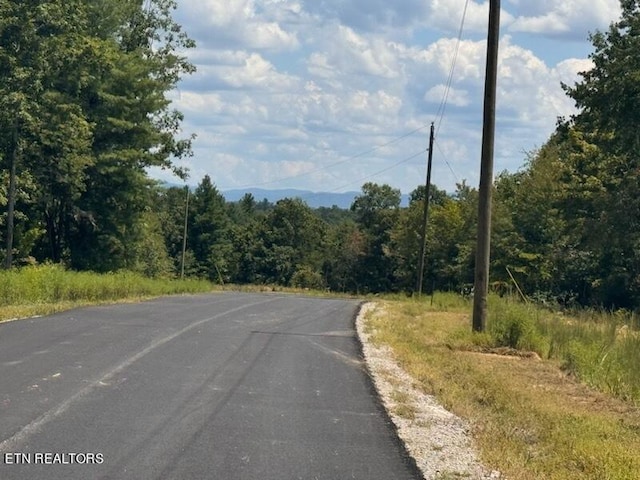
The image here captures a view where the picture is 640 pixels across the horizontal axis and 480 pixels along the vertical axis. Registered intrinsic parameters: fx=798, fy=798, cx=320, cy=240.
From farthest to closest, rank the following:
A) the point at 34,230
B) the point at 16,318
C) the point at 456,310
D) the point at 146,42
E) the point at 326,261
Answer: the point at 326,261
the point at 146,42
the point at 34,230
the point at 456,310
the point at 16,318

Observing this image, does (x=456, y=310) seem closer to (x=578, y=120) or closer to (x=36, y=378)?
(x=578, y=120)

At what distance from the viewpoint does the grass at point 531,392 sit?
7.61 meters

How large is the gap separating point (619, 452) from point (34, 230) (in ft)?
120

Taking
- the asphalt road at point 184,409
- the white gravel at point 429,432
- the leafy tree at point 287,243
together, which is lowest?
the white gravel at point 429,432

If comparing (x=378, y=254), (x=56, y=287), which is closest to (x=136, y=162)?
(x=56, y=287)

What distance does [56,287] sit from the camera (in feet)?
81.4

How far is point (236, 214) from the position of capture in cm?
16238

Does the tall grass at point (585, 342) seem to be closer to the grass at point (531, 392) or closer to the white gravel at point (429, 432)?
the grass at point (531, 392)

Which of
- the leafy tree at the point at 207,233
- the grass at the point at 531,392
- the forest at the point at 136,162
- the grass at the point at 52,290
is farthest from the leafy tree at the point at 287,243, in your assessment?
the grass at the point at 531,392

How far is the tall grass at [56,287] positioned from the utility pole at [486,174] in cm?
1219

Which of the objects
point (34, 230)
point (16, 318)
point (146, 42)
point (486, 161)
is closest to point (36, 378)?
point (16, 318)

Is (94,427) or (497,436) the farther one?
(497,436)

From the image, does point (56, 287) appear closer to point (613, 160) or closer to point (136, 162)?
point (136, 162)

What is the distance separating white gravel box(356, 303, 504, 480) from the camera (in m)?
7.07
